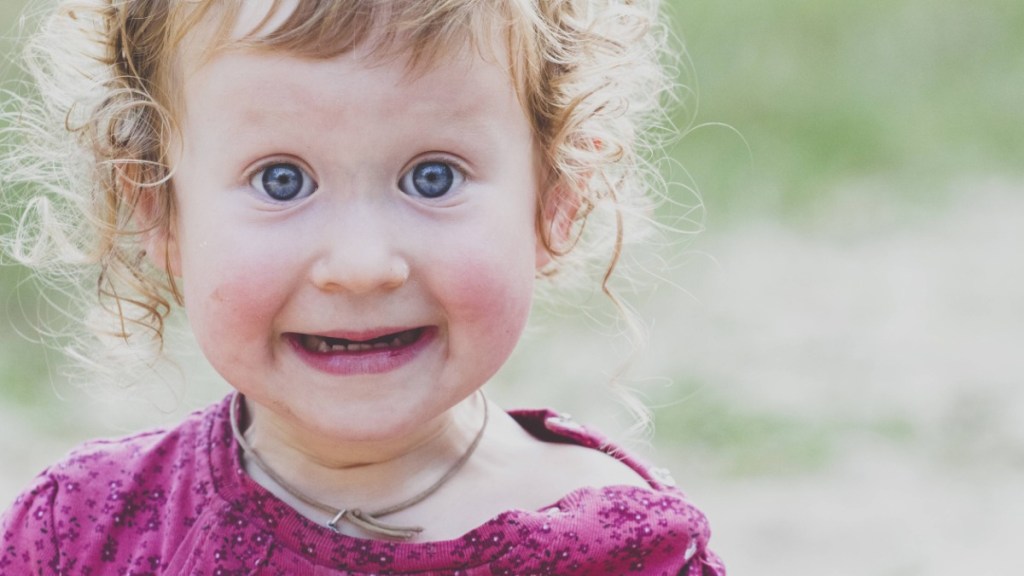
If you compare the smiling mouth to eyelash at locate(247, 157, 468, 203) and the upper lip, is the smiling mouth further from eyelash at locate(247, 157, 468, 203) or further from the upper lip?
eyelash at locate(247, 157, 468, 203)

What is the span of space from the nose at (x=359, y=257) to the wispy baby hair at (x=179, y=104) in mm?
152

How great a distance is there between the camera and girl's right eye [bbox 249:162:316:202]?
4.57 feet

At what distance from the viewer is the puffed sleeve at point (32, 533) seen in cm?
162

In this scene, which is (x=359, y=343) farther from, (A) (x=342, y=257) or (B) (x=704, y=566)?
(B) (x=704, y=566)

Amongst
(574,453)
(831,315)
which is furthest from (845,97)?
(574,453)

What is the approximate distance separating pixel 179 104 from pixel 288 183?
159mm

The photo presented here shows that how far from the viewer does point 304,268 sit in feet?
4.51

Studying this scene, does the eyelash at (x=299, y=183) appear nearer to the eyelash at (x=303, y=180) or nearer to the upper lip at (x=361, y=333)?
the eyelash at (x=303, y=180)

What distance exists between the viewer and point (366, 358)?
1424 mm

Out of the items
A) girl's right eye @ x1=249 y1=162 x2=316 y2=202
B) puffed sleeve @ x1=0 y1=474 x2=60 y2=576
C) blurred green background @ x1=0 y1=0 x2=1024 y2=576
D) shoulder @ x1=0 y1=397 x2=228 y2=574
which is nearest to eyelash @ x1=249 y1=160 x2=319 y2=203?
girl's right eye @ x1=249 y1=162 x2=316 y2=202

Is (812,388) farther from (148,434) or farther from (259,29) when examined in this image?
(259,29)

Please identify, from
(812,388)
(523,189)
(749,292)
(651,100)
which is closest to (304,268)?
(523,189)

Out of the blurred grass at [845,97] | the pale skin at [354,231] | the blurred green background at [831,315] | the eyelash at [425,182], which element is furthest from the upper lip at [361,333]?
the blurred grass at [845,97]

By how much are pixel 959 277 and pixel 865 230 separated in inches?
12.0
